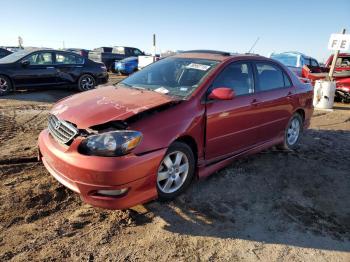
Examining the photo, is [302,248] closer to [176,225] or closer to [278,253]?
[278,253]

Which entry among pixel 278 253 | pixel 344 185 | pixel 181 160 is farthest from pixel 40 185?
pixel 344 185

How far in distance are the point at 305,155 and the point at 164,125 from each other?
131 inches

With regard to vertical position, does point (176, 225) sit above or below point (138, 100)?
below

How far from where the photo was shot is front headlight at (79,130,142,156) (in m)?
3.06

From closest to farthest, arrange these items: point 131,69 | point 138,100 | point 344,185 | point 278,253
A: point 278,253 → point 138,100 → point 344,185 → point 131,69

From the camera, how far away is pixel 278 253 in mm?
3043

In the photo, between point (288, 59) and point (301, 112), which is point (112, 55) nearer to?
point (288, 59)

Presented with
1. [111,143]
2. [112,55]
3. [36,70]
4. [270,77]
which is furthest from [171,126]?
[112,55]

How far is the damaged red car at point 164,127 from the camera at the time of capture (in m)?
3.08

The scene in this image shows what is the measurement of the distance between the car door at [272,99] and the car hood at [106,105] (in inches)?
68.4

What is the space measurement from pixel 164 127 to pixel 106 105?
0.70 meters

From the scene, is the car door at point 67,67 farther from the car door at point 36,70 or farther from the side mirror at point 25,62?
the side mirror at point 25,62

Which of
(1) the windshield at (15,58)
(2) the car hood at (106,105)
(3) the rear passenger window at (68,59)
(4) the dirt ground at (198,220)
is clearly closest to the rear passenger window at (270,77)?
(4) the dirt ground at (198,220)

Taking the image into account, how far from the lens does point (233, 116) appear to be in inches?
170
